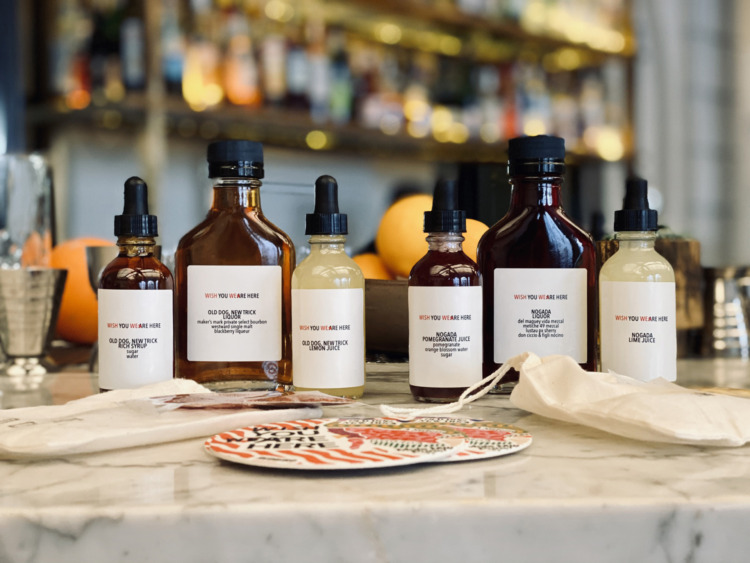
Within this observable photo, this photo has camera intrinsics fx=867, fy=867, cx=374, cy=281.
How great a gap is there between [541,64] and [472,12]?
50 cm

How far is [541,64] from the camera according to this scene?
10.4 ft

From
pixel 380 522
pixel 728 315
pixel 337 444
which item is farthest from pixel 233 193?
pixel 728 315

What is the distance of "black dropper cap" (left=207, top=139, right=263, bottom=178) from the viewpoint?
800mm

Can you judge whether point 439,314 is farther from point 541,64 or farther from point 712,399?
point 541,64

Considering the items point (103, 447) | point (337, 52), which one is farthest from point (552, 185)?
point (337, 52)

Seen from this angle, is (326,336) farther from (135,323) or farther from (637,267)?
(637,267)

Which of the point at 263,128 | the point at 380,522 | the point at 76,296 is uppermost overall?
the point at 263,128

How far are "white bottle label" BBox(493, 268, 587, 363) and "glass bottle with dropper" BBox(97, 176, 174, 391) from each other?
0.30 m

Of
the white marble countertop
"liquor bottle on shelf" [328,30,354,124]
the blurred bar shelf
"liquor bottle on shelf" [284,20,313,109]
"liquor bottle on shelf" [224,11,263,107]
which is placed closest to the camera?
the white marble countertop

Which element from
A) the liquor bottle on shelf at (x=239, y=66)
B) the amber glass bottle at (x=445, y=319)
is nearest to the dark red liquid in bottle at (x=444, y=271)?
the amber glass bottle at (x=445, y=319)

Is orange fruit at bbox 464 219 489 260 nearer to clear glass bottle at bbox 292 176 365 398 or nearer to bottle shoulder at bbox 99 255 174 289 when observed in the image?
clear glass bottle at bbox 292 176 365 398

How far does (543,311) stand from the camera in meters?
0.76

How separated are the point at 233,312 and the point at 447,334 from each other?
196 millimetres

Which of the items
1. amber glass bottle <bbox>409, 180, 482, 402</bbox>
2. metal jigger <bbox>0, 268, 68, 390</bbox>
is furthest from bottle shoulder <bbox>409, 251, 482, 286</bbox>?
metal jigger <bbox>0, 268, 68, 390</bbox>
